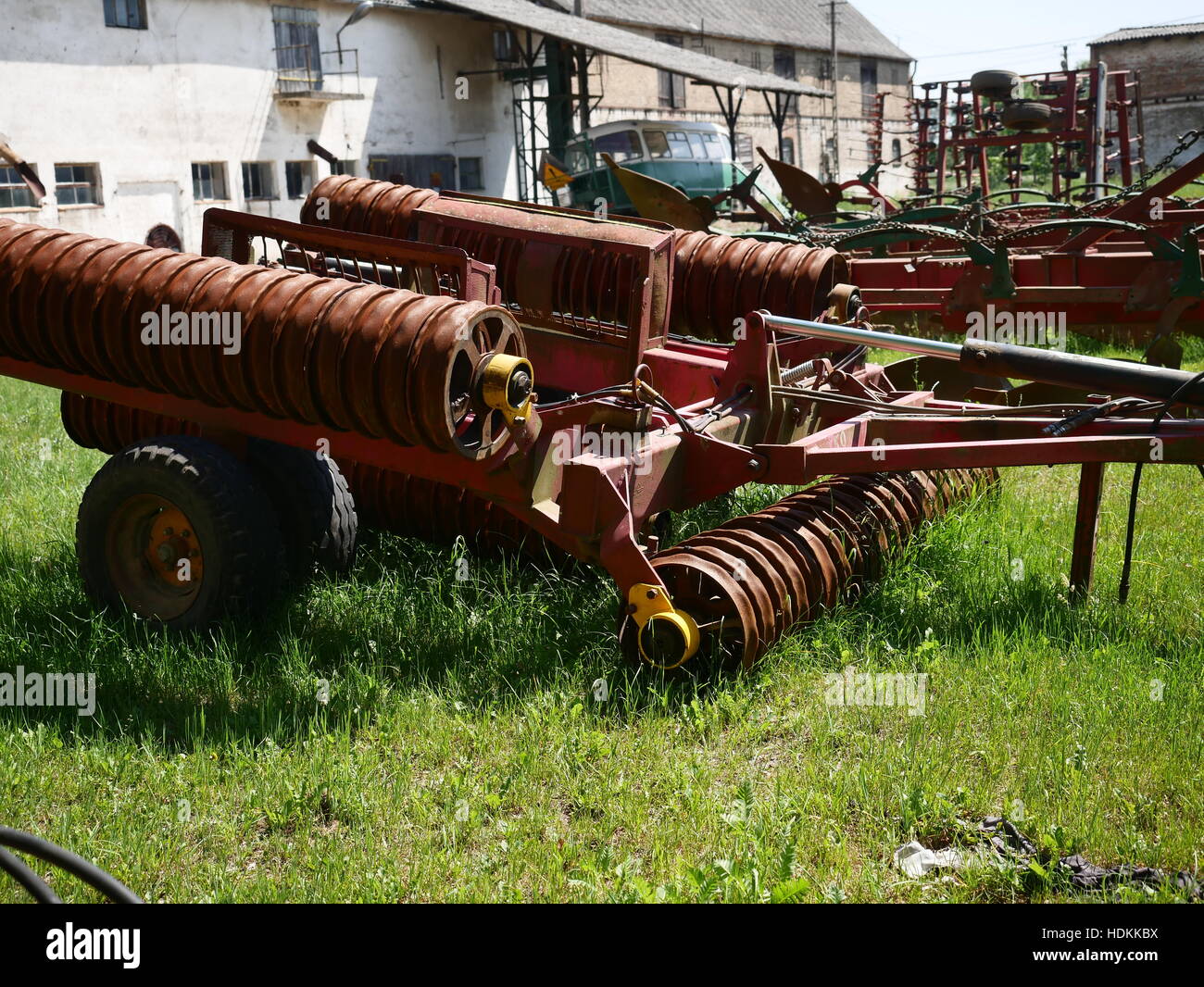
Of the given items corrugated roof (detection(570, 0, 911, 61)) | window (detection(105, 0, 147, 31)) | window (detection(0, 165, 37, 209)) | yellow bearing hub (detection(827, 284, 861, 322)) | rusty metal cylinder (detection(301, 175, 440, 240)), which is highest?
corrugated roof (detection(570, 0, 911, 61))

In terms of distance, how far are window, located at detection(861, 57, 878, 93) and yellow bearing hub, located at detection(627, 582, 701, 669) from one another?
4552 centimetres

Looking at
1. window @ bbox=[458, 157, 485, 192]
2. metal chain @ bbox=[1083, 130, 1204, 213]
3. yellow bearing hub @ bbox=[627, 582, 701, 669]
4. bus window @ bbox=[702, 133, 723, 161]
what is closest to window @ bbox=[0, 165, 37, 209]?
window @ bbox=[458, 157, 485, 192]

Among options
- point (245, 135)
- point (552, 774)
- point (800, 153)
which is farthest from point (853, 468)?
point (800, 153)

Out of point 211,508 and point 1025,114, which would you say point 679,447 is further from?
point 1025,114

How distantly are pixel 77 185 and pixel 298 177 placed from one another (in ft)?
16.9

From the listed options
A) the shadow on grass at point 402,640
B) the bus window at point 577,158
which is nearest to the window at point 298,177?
the bus window at point 577,158

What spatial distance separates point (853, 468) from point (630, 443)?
0.73 metres

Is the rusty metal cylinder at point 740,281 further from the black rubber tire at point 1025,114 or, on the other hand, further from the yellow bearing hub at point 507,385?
the black rubber tire at point 1025,114

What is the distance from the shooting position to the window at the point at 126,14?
18391 mm

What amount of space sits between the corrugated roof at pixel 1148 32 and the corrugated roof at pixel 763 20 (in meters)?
7.47

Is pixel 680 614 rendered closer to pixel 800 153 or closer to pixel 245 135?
pixel 245 135

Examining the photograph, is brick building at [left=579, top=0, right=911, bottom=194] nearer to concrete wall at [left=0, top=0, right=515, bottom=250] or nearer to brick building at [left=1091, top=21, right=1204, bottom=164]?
concrete wall at [left=0, top=0, right=515, bottom=250]

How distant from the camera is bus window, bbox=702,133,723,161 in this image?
22.3m
